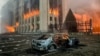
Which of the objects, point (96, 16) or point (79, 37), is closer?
point (79, 37)

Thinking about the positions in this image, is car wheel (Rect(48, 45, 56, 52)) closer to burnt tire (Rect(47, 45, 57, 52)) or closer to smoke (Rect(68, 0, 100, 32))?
burnt tire (Rect(47, 45, 57, 52))

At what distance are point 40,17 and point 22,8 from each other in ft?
2.41

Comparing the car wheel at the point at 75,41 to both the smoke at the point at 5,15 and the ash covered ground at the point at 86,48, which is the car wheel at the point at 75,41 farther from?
the smoke at the point at 5,15

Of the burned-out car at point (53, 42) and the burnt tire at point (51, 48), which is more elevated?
the burned-out car at point (53, 42)

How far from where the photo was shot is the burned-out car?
4432 mm

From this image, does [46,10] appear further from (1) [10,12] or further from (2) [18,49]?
(2) [18,49]

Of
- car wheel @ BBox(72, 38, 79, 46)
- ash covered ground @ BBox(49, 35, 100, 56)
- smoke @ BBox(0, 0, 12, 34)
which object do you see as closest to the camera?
ash covered ground @ BBox(49, 35, 100, 56)

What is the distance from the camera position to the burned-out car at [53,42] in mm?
4432

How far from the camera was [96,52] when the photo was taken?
428 cm

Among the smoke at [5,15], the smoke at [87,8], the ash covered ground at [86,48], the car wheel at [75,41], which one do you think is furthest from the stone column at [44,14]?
the ash covered ground at [86,48]

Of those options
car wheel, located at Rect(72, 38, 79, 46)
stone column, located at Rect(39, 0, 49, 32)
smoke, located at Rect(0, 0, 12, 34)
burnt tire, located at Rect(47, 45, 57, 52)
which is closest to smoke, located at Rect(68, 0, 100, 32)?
stone column, located at Rect(39, 0, 49, 32)

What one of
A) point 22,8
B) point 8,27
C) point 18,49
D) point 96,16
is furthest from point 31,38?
point 96,16

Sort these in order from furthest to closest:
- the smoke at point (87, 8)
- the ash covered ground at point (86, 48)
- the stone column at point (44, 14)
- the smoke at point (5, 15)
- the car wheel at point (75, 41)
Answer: the stone column at point (44, 14), the smoke at point (87, 8), the smoke at point (5, 15), the car wheel at point (75, 41), the ash covered ground at point (86, 48)

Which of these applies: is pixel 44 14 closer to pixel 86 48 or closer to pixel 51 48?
pixel 51 48
